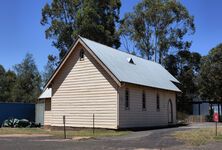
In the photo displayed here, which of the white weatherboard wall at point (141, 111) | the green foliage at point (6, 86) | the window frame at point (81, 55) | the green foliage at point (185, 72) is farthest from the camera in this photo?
the green foliage at point (6, 86)

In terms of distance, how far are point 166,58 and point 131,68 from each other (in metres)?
32.1

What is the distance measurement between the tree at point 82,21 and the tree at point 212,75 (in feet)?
50.0

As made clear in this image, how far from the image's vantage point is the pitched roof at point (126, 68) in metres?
32.9

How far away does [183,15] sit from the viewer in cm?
6875

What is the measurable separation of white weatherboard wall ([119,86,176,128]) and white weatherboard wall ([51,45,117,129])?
0.87m

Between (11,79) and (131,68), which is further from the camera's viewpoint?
(11,79)

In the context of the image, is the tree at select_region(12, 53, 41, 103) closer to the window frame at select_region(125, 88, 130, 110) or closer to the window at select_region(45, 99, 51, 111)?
the window at select_region(45, 99, 51, 111)

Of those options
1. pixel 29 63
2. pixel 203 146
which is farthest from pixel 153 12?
pixel 203 146

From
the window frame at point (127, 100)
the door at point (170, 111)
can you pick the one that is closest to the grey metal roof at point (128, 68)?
the window frame at point (127, 100)

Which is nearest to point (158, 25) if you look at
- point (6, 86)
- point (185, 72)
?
point (185, 72)

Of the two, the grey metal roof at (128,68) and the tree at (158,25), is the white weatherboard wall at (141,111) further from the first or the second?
the tree at (158,25)

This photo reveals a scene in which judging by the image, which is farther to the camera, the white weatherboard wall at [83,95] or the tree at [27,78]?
the tree at [27,78]

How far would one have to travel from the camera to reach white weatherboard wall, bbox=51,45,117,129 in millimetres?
32469

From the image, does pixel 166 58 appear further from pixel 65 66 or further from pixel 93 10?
pixel 65 66
